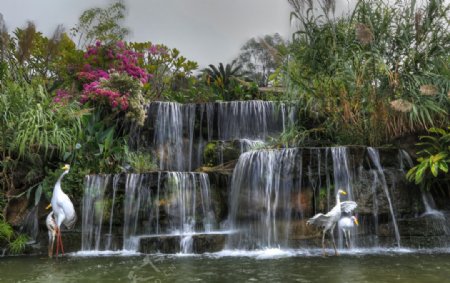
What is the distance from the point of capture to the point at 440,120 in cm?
853

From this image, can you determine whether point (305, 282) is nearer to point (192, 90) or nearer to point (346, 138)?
point (346, 138)

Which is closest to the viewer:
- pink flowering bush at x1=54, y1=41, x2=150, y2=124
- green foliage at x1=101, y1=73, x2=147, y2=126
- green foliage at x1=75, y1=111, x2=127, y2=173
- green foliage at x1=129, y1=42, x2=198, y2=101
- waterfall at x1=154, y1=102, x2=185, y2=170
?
green foliage at x1=75, y1=111, x2=127, y2=173

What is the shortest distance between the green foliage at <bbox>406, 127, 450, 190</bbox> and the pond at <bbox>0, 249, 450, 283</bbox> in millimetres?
1307

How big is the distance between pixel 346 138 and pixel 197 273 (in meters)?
5.05

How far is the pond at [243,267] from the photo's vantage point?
469cm

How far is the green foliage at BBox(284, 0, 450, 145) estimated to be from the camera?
8531 millimetres

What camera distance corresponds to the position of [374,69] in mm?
8758

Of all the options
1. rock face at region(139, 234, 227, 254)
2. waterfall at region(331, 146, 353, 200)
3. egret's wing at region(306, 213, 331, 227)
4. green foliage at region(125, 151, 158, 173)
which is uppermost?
green foliage at region(125, 151, 158, 173)

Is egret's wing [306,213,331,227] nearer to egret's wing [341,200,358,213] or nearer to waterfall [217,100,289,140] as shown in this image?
egret's wing [341,200,358,213]

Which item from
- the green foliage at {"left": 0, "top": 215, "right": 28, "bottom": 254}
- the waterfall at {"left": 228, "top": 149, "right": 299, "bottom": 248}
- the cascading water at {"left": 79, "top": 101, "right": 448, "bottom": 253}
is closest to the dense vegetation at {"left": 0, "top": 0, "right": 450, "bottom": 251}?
the green foliage at {"left": 0, "top": 215, "right": 28, "bottom": 254}

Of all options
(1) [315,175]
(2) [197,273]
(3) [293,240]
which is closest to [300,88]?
(1) [315,175]

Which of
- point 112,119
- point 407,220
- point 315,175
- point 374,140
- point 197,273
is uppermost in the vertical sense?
point 112,119

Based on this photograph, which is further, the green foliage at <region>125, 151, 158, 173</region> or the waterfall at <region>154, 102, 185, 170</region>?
the waterfall at <region>154, 102, 185, 170</region>

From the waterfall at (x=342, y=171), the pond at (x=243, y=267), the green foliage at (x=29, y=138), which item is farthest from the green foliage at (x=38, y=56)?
the waterfall at (x=342, y=171)
